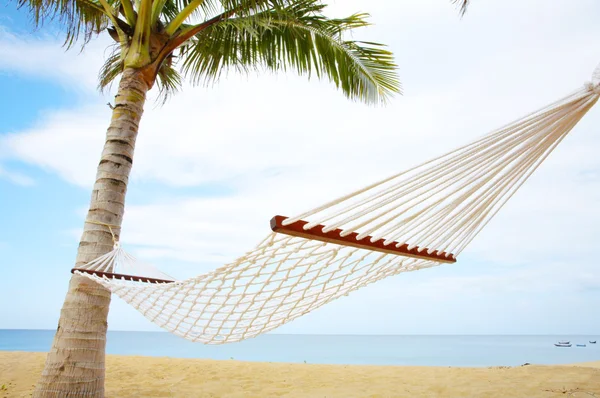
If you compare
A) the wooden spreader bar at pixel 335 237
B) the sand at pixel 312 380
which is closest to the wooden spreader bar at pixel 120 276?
the sand at pixel 312 380

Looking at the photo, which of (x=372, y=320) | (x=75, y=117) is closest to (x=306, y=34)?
(x=75, y=117)

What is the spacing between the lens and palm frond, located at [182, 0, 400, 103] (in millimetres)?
2805

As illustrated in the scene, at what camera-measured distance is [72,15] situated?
269 cm

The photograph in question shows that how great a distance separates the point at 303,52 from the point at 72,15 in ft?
5.05

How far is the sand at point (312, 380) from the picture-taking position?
98.7 inches

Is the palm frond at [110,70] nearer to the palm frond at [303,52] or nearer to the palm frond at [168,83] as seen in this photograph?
the palm frond at [168,83]

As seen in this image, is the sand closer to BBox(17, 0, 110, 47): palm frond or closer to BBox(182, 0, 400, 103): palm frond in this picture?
BBox(182, 0, 400, 103): palm frond

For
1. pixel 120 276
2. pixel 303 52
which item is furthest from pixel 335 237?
pixel 303 52

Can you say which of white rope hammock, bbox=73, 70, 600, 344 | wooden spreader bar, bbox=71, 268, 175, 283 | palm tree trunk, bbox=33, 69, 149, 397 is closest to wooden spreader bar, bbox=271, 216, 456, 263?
white rope hammock, bbox=73, 70, 600, 344

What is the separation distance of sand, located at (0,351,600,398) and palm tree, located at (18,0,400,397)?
0.70 m

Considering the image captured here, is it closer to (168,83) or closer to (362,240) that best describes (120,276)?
(362,240)

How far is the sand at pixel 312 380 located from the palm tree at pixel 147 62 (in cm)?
70

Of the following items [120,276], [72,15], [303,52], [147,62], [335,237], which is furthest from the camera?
[303,52]

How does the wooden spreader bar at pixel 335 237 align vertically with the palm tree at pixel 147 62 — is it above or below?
below
